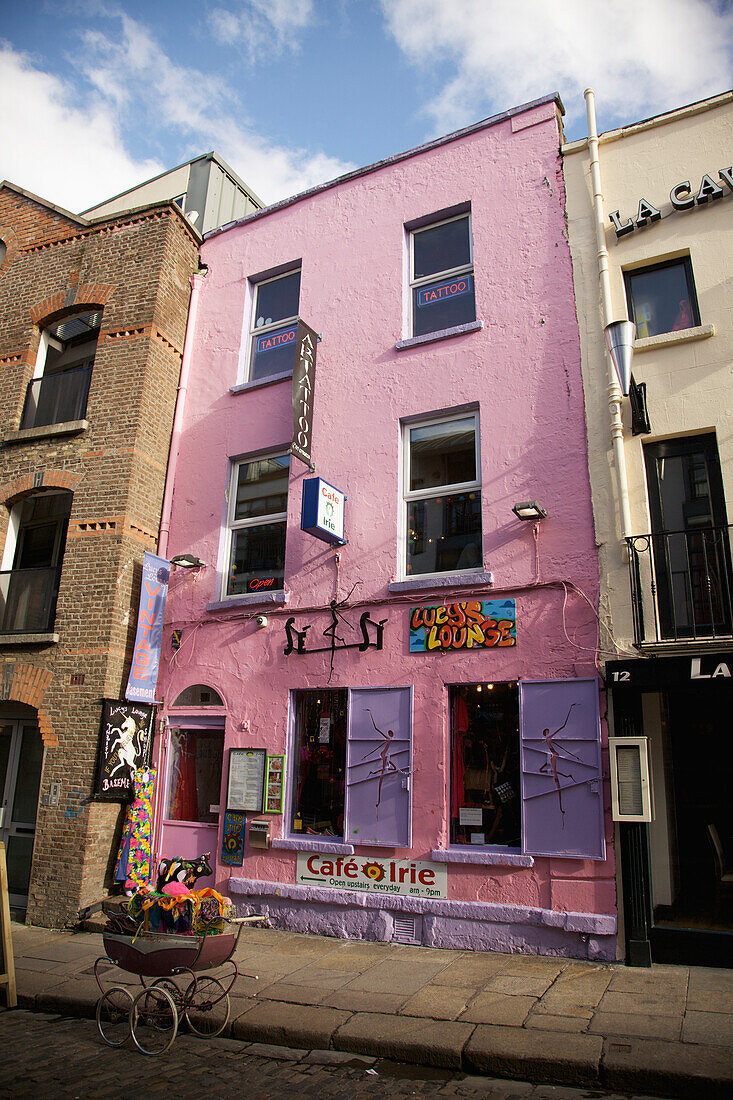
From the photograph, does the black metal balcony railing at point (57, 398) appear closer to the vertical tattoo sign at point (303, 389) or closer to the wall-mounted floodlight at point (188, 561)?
the wall-mounted floodlight at point (188, 561)

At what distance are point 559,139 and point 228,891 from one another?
424 inches

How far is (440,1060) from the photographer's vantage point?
520 cm

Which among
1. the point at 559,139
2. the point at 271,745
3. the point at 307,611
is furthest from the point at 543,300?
the point at 271,745

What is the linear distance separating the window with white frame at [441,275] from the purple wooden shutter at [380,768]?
5106 mm

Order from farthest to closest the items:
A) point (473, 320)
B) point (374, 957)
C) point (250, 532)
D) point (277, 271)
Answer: point (277, 271) → point (250, 532) → point (473, 320) → point (374, 957)

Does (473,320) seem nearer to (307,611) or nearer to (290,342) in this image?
(290,342)

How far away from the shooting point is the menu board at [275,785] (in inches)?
361

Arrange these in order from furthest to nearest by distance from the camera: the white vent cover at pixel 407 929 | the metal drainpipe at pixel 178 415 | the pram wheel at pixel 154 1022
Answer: the metal drainpipe at pixel 178 415 < the white vent cover at pixel 407 929 < the pram wheel at pixel 154 1022

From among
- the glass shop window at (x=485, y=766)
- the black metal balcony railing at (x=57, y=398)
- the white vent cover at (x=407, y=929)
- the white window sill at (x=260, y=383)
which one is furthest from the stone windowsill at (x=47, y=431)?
the white vent cover at (x=407, y=929)

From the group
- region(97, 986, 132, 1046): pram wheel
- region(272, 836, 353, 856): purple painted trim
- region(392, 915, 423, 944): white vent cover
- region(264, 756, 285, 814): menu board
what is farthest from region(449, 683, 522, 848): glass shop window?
region(97, 986, 132, 1046): pram wheel

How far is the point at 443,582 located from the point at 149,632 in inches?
176

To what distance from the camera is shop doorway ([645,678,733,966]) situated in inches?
308

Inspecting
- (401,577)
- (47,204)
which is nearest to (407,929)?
(401,577)

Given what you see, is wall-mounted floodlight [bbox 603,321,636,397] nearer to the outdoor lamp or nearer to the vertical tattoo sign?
the outdoor lamp
